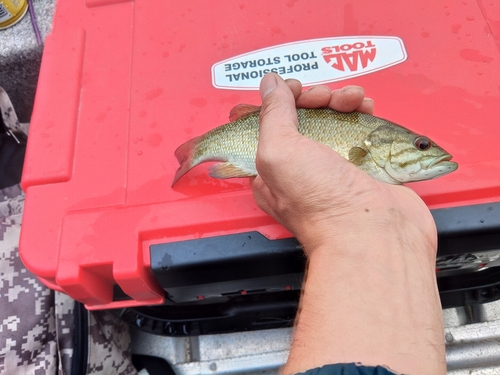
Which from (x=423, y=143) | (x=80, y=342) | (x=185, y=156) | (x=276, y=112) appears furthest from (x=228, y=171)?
(x=80, y=342)

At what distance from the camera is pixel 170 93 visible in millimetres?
1566

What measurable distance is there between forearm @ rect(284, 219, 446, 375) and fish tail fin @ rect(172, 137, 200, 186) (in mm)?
540

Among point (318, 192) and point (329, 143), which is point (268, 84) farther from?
point (318, 192)

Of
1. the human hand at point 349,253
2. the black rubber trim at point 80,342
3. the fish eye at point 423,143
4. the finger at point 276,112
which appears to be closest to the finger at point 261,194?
the human hand at point 349,253

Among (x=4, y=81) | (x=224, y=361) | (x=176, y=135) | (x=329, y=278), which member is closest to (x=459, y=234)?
(x=329, y=278)

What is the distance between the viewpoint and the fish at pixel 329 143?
133cm

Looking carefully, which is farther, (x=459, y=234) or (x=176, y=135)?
(x=176, y=135)

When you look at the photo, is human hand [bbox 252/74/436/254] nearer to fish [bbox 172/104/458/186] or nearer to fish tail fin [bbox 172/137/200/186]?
fish [bbox 172/104/458/186]

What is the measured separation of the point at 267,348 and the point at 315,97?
4.23 feet

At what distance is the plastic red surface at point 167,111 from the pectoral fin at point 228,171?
0.13 ft

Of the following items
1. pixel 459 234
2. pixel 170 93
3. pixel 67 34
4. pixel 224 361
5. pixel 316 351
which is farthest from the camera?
pixel 224 361

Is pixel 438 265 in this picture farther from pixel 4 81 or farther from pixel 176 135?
pixel 4 81

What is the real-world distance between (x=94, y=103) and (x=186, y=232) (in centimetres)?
68

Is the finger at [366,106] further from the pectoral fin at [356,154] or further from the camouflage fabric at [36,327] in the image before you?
the camouflage fabric at [36,327]
